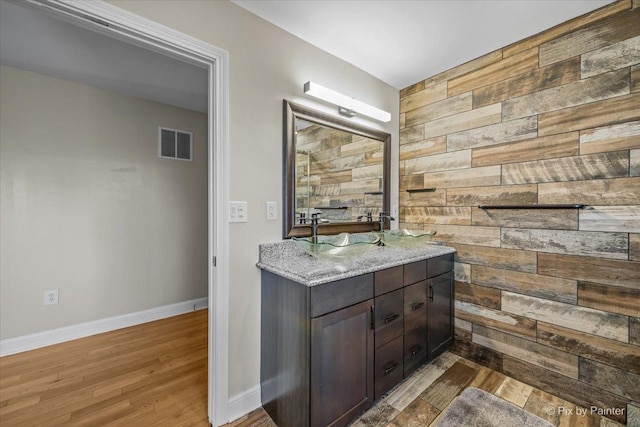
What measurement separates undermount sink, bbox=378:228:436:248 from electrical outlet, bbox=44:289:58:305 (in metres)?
2.98

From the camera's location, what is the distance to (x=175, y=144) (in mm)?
3033

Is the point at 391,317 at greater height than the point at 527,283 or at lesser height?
lesser

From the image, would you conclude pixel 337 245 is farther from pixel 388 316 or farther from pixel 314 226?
pixel 388 316

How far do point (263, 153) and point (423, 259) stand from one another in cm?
134

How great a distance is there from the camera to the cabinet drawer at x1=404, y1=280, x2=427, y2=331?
1.75 metres

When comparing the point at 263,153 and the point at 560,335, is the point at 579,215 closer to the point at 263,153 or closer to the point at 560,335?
the point at 560,335

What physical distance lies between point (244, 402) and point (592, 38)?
3062 mm

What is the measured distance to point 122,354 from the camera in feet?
7.21

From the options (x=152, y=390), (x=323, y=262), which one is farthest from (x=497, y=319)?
(x=152, y=390)

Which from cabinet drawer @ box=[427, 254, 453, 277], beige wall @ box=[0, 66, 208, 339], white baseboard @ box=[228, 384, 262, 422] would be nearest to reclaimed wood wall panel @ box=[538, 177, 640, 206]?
cabinet drawer @ box=[427, 254, 453, 277]

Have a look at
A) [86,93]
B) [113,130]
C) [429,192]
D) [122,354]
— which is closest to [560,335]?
[429,192]

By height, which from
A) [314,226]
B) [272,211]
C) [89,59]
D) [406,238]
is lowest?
[406,238]

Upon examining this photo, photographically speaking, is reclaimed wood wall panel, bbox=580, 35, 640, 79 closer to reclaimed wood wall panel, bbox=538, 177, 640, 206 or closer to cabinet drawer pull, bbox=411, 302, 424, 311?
reclaimed wood wall panel, bbox=538, 177, 640, 206

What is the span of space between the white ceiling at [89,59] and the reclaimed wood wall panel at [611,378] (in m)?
3.52
